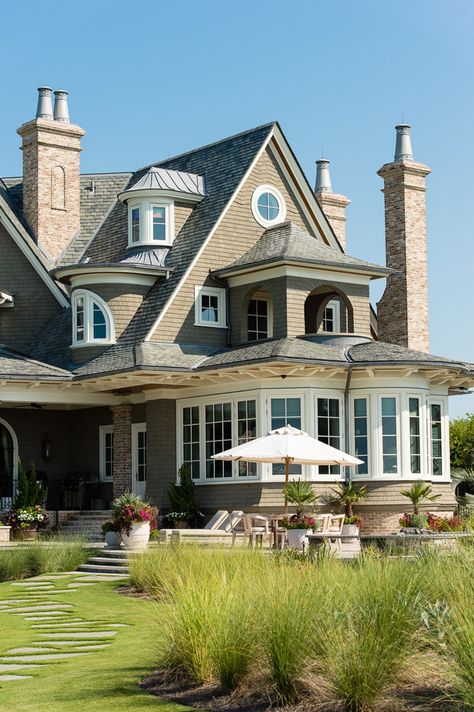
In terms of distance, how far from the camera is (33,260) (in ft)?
100.0

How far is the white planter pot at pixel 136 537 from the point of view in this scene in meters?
21.6

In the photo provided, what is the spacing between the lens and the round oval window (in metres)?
28.9

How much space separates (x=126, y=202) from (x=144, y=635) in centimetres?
1836

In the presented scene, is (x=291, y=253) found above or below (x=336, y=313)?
above

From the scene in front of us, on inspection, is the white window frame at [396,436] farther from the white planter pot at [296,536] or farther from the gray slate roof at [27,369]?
the gray slate roof at [27,369]

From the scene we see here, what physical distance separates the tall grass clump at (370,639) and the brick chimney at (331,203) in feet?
90.2

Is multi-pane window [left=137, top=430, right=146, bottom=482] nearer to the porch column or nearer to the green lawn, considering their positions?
the porch column

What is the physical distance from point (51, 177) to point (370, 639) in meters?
25.4

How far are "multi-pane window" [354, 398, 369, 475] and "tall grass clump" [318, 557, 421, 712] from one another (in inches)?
628

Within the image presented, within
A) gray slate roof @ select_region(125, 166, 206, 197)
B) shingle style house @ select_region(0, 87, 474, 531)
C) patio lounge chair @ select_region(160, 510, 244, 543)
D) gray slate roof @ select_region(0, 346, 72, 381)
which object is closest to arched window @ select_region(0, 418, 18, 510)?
shingle style house @ select_region(0, 87, 474, 531)

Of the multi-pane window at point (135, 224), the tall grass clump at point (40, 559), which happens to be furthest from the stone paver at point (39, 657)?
the multi-pane window at point (135, 224)

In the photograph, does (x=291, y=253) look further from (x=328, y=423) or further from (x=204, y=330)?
(x=328, y=423)

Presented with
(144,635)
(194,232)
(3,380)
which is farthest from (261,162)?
(144,635)

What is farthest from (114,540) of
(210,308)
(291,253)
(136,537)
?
(291,253)
